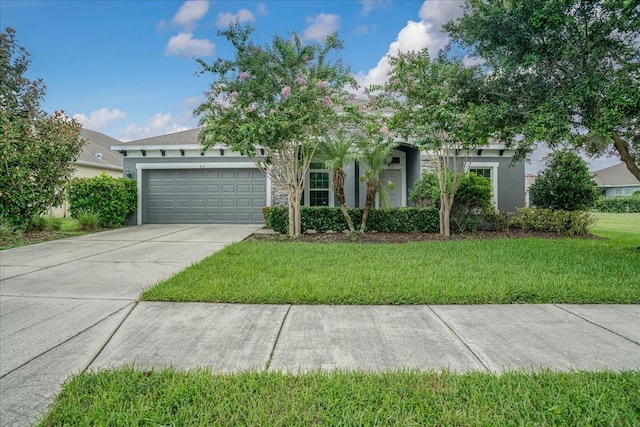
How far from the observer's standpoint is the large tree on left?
9.34 meters

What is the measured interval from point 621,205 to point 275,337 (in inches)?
1095

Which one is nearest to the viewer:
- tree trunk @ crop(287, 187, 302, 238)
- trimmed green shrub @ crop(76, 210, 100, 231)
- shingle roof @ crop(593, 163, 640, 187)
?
tree trunk @ crop(287, 187, 302, 238)

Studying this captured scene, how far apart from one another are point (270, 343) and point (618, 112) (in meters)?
6.14

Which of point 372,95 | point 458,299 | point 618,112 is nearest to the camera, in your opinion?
point 458,299

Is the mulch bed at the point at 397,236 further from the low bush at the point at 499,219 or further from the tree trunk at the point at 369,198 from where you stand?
the low bush at the point at 499,219

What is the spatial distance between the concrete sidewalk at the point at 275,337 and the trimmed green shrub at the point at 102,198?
7787 millimetres

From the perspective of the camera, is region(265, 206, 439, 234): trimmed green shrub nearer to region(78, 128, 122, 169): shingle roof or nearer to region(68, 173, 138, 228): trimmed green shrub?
region(68, 173, 138, 228): trimmed green shrub

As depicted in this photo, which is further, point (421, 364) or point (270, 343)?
point (270, 343)

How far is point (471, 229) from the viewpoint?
10.1 meters

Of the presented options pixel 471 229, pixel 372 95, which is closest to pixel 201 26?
pixel 372 95

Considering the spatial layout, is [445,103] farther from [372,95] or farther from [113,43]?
[113,43]

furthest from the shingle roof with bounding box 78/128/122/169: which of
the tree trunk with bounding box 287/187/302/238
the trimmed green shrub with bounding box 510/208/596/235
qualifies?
the trimmed green shrub with bounding box 510/208/596/235

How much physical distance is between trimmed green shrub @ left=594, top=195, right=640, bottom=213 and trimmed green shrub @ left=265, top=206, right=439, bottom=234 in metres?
18.5

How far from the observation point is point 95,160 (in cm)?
1838
